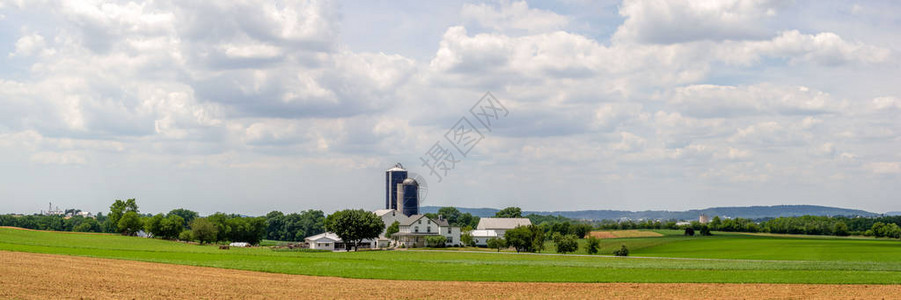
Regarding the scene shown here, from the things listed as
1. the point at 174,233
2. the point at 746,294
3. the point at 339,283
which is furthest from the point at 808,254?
the point at 174,233

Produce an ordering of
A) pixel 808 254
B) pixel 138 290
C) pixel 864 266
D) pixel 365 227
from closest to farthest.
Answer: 1. pixel 138 290
2. pixel 864 266
3. pixel 808 254
4. pixel 365 227

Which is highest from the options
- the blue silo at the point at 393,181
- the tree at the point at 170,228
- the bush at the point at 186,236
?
the blue silo at the point at 393,181

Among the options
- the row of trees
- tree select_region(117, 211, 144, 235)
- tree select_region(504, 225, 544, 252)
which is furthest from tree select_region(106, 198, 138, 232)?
tree select_region(504, 225, 544, 252)

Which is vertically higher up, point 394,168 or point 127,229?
point 394,168

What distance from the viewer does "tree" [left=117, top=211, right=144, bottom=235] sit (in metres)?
127

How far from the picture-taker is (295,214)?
637 feet

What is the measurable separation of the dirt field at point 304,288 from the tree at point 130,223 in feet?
300

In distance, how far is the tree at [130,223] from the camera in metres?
127

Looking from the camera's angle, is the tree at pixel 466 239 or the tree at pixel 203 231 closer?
the tree at pixel 203 231

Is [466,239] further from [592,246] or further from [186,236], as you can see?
[186,236]

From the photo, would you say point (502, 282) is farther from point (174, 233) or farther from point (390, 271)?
point (174, 233)

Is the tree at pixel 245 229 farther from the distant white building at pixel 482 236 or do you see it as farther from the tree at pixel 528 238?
the tree at pixel 528 238

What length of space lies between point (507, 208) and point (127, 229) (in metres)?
93.8

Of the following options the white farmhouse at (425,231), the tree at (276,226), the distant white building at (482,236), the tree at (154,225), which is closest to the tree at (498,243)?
the white farmhouse at (425,231)
